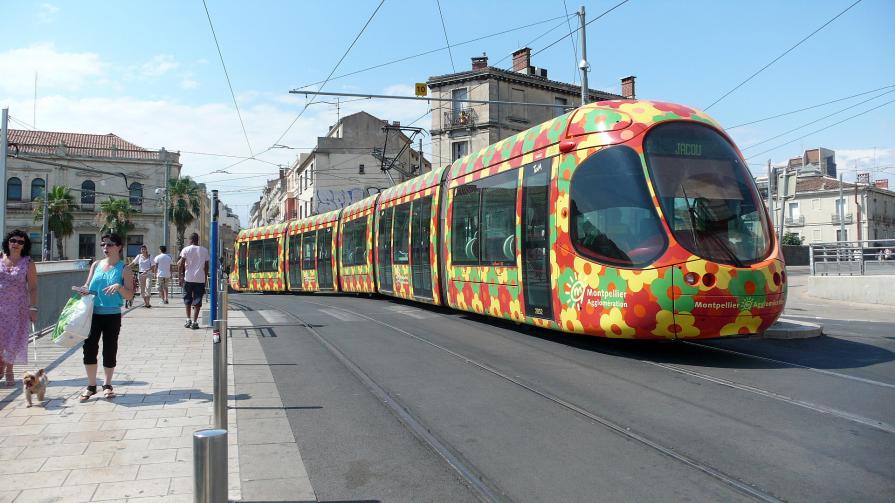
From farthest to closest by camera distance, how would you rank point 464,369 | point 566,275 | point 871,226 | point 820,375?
point 871,226, point 566,275, point 464,369, point 820,375

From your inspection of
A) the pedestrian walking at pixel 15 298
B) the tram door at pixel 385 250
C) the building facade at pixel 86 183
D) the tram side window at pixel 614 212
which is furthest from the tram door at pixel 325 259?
the building facade at pixel 86 183

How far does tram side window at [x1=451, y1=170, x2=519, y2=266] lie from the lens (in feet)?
34.1

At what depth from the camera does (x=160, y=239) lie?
6238cm

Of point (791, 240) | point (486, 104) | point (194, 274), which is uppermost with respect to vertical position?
point (486, 104)

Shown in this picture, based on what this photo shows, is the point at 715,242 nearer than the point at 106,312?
No

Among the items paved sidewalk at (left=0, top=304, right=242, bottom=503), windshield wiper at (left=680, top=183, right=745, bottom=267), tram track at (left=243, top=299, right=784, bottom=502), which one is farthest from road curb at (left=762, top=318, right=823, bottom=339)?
paved sidewalk at (left=0, top=304, right=242, bottom=503)

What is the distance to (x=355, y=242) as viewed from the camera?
1992 centimetres

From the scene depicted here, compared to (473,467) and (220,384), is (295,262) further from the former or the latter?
(473,467)

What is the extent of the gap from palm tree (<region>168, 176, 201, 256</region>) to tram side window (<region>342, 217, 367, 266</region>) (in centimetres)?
4356

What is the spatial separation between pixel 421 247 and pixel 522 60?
34324 millimetres

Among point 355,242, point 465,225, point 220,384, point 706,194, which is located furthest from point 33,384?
point 355,242

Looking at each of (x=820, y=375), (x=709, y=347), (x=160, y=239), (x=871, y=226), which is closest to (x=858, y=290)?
(x=709, y=347)

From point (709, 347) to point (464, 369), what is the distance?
3884 millimetres

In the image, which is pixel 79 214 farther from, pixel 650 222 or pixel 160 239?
pixel 650 222
